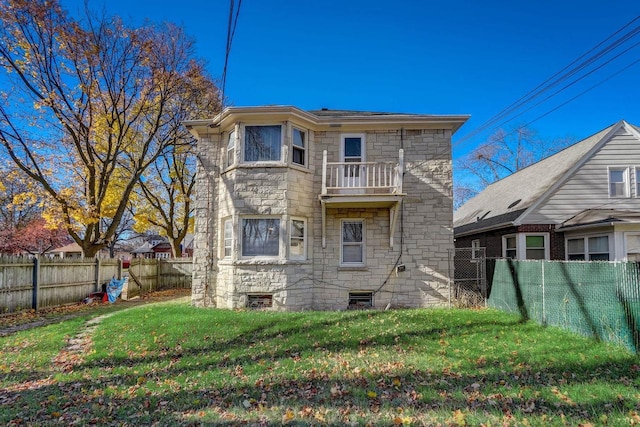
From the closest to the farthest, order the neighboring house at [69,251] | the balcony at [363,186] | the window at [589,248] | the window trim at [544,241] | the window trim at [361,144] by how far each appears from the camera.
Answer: the balcony at [363,186], the window at [589,248], the window trim at [361,144], the window trim at [544,241], the neighboring house at [69,251]

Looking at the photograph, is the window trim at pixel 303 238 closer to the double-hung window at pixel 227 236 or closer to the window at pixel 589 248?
the double-hung window at pixel 227 236

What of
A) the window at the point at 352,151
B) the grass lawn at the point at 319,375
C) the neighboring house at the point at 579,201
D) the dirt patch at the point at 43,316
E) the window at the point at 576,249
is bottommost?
the dirt patch at the point at 43,316

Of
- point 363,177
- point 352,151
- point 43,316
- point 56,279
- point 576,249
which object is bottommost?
point 43,316

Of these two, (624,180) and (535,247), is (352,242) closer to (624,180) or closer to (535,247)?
(535,247)

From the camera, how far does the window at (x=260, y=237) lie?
11.5 metres

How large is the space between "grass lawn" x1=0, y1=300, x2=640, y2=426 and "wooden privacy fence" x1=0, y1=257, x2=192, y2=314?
12.4 ft

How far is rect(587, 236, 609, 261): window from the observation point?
1177 centimetres

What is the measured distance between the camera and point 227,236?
1238 centimetres

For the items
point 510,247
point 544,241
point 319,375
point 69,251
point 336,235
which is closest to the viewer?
point 319,375

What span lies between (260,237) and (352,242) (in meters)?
2.97

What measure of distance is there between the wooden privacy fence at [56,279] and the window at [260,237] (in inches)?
276

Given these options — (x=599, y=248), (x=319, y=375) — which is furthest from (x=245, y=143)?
(x=599, y=248)

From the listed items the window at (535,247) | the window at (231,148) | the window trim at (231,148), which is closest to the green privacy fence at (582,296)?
the window at (535,247)

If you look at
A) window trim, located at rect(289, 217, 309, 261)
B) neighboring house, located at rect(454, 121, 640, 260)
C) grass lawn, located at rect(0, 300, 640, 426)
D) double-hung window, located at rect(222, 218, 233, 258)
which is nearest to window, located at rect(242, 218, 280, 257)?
window trim, located at rect(289, 217, 309, 261)
